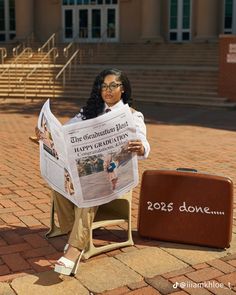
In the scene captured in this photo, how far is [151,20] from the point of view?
24875 millimetres

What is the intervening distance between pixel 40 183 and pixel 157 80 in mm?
12175

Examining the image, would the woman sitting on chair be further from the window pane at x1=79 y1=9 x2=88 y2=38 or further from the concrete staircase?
the window pane at x1=79 y1=9 x2=88 y2=38

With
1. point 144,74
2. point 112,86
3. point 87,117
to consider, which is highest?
point 112,86

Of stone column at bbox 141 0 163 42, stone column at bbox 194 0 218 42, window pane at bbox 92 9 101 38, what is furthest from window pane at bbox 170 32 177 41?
window pane at bbox 92 9 101 38

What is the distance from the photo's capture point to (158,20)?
2500 cm

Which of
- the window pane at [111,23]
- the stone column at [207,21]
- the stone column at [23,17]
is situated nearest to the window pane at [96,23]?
the window pane at [111,23]

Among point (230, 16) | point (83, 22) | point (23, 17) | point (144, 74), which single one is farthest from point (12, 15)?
point (144, 74)

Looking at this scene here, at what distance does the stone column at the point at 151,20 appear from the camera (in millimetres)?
24781

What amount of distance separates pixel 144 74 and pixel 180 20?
897 cm

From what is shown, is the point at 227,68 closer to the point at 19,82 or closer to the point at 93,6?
the point at 19,82

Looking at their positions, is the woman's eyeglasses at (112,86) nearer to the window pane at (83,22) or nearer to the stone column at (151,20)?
the stone column at (151,20)

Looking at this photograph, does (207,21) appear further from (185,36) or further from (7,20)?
(7,20)

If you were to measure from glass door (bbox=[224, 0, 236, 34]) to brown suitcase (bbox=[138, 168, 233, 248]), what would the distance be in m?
22.1

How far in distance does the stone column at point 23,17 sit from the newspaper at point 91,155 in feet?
80.2
